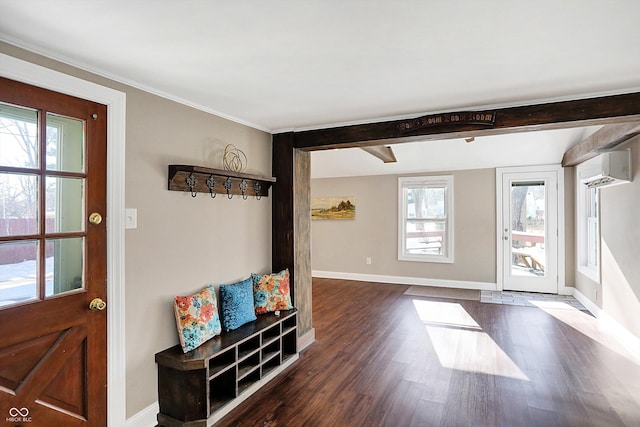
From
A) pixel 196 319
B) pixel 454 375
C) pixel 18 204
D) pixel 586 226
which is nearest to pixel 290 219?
pixel 196 319

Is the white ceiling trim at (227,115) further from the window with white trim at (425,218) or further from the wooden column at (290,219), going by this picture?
the window with white trim at (425,218)

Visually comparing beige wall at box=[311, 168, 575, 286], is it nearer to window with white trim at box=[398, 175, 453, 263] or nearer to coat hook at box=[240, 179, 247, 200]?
window with white trim at box=[398, 175, 453, 263]

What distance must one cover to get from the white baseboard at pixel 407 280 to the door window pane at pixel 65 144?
5.70m

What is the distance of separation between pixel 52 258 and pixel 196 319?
0.95 meters

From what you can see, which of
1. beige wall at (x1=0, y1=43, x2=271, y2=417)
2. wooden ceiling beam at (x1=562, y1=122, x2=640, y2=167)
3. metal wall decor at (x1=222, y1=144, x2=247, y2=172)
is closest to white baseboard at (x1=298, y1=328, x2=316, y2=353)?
beige wall at (x1=0, y1=43, x2=271, y2=417)

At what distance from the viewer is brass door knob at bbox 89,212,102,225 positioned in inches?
78.9

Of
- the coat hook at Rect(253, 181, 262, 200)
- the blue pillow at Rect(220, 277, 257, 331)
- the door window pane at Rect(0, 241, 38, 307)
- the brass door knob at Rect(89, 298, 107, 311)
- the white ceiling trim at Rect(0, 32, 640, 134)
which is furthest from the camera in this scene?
the coat hook at Rect(253, 181, 262, 200)

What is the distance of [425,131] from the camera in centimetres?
296

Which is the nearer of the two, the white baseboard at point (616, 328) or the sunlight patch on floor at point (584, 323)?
the white baseboard at point (616, 328)

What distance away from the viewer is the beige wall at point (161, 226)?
2.22 meters

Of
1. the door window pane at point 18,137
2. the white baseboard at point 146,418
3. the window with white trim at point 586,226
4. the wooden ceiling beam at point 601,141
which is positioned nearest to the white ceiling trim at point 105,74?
the door window pane at point 18,137

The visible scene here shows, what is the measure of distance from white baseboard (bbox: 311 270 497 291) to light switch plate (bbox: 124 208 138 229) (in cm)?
532

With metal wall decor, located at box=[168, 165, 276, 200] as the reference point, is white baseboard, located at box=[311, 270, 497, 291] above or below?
below

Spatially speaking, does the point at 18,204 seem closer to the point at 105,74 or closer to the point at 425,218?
the point at 105,74
